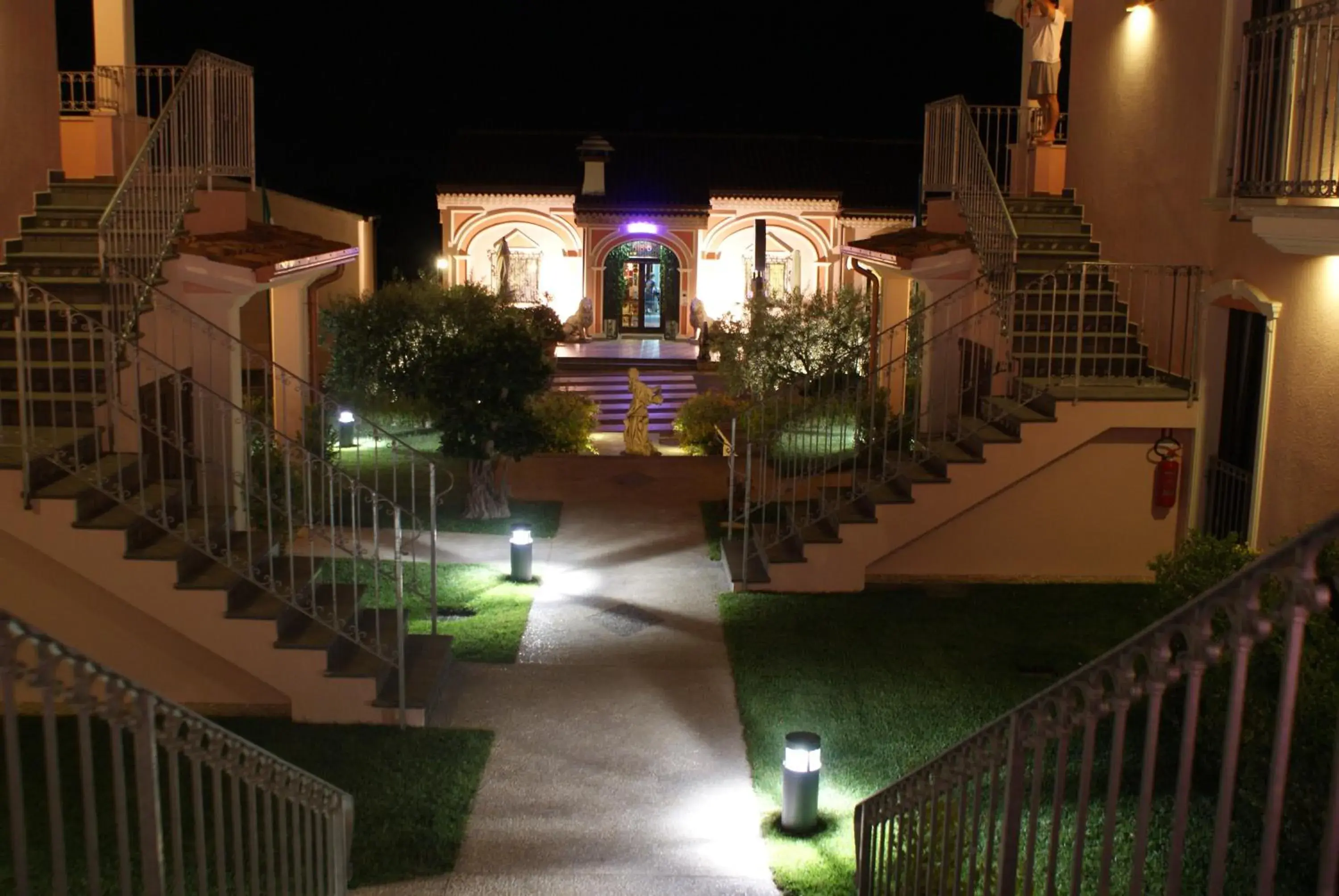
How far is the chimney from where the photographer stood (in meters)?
31.6

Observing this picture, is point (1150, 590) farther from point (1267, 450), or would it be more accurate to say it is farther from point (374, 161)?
point (374, 161)

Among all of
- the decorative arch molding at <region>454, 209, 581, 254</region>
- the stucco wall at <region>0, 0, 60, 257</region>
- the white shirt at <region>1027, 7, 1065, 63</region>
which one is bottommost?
the decorative arch molding at <region>454, 209, 581, 254</region>

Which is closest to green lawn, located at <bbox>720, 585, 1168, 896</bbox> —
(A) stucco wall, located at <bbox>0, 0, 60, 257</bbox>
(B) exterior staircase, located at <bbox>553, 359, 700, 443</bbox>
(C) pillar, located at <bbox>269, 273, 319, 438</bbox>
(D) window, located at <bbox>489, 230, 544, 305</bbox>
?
(C) pillar, located at <bbox>269, 273, 319, 438</bbox>

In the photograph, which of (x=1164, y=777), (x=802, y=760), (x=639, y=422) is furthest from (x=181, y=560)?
(x=639, y=422)

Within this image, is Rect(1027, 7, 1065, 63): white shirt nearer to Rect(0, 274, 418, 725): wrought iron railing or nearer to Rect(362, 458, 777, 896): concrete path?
Rect(362, 458, 777, 896): concrete path

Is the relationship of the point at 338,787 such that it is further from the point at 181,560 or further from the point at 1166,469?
the point at 1166,469

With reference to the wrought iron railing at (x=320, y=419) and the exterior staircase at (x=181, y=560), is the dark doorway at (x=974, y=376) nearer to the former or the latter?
the wrought iron railing at (x=320, y=419)

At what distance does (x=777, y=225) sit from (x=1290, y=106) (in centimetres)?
2512

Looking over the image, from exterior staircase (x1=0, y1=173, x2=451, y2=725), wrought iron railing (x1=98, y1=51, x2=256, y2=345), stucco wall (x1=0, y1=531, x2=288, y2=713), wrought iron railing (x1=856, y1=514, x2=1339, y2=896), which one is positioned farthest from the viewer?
wrought iron railing (x1=98, y1=51, x2=256, y2=345)

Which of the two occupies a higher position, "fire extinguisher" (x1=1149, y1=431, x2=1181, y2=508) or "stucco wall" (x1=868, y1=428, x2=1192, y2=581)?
"fire extinguisher" (x1=1149, y1=431, x2=1181, y2=508)

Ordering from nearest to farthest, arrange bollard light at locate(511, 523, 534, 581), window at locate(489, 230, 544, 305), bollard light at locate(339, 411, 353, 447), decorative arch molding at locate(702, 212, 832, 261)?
bollard light at locate(511, 523, 534, 581) < bollard light at locate(339, 411, 353, 447) < decorative arch molding at locate(702, 212, 832, 261) < window at locate(489, 230, 544, 305)

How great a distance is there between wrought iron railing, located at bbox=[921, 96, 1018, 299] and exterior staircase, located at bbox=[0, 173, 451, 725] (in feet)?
21.3

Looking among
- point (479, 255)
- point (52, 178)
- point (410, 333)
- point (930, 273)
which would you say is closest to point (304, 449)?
point (52, 178)

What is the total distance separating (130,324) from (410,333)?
7.96 m
